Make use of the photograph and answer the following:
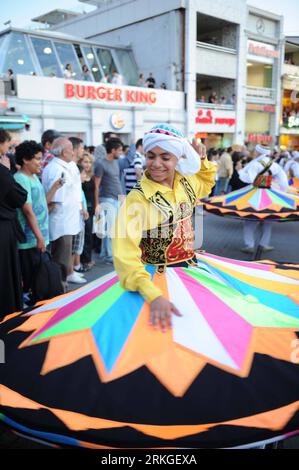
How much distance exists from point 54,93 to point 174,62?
775cm

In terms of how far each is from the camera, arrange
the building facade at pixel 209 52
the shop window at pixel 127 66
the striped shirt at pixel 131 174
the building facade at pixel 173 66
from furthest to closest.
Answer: the shop window at pixel 127 66 < the building facade at pixel 209 52 < the building facade at pixel 173 66 < the striped shirt at pixel 131 174

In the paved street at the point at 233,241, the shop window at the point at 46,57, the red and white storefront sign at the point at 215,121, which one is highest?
the shop window at the point at 46,57

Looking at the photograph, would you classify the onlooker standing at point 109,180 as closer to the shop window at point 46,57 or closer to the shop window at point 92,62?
the shop window at point 46,57

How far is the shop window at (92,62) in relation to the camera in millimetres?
19969

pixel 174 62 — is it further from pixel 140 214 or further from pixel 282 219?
pixel 140 214

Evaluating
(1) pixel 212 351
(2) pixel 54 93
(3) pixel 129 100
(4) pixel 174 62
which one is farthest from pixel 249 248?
(4) pixel 174 62

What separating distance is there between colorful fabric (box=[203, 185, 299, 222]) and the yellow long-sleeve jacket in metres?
3.56

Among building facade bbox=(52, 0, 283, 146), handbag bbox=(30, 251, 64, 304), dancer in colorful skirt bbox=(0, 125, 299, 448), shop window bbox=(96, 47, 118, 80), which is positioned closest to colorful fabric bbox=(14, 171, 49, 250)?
handbag bbox=(30, 251, 64, 304)

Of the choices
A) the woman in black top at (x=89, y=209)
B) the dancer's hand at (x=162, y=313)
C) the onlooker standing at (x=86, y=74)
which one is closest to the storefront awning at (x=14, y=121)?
the onlooker standing at (x=86, y=74)

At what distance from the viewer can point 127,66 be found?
22.8 m

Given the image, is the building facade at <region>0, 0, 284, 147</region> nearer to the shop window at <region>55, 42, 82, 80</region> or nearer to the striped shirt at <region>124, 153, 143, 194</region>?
the shop window at <region>55, 42, 82, 80</region>

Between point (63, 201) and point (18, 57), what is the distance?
49.5 ft

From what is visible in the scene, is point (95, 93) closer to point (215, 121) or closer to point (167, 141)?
point (215, 121)

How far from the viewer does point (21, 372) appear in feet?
6.06
